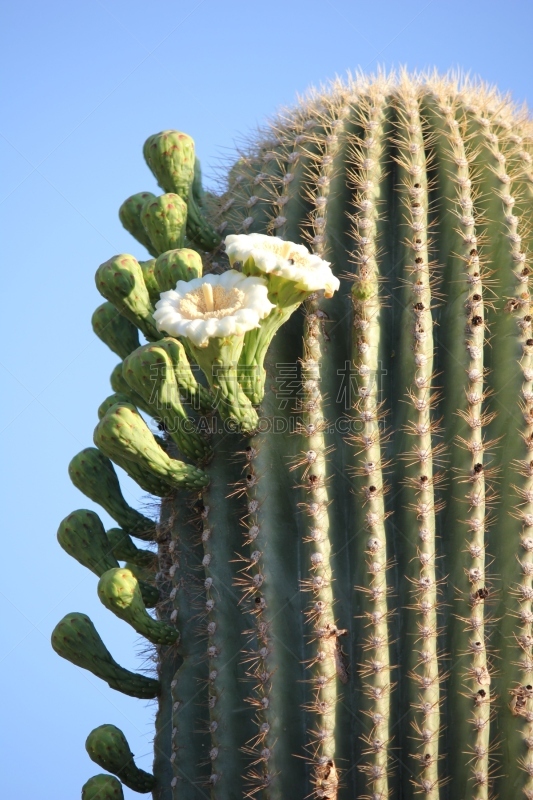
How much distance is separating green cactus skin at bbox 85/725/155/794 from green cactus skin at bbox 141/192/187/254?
1751mm

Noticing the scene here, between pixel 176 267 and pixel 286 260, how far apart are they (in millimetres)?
424

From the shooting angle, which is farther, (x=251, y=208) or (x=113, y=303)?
(x=251, y=208)

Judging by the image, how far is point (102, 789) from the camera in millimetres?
3566

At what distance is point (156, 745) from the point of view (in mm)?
3756

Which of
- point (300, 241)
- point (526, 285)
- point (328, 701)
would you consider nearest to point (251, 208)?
point (300, 241)

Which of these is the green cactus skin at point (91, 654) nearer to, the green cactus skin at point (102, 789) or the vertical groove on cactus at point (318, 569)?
the green cactus skin at point (102, 789)

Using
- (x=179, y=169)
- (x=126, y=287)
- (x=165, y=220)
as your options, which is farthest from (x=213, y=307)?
(x=179, y=169)

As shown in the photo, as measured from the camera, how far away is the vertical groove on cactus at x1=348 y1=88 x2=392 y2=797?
3.21 m

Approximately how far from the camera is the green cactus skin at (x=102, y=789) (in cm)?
355

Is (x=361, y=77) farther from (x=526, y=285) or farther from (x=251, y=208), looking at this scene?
(x=526, y=285)

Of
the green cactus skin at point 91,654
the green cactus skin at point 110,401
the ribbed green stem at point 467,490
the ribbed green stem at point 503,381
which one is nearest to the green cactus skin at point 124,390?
the green cactus skin at point 110,401

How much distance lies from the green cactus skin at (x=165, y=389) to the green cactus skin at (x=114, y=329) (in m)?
0.51

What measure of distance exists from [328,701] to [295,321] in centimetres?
132

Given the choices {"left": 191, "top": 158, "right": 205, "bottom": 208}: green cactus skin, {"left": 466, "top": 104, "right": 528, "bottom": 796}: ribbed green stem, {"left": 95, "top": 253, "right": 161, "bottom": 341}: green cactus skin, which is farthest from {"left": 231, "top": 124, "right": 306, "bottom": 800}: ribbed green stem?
{"left": 191, "top": 158, "right": 205, "bottom": 208}: green cactus skin
